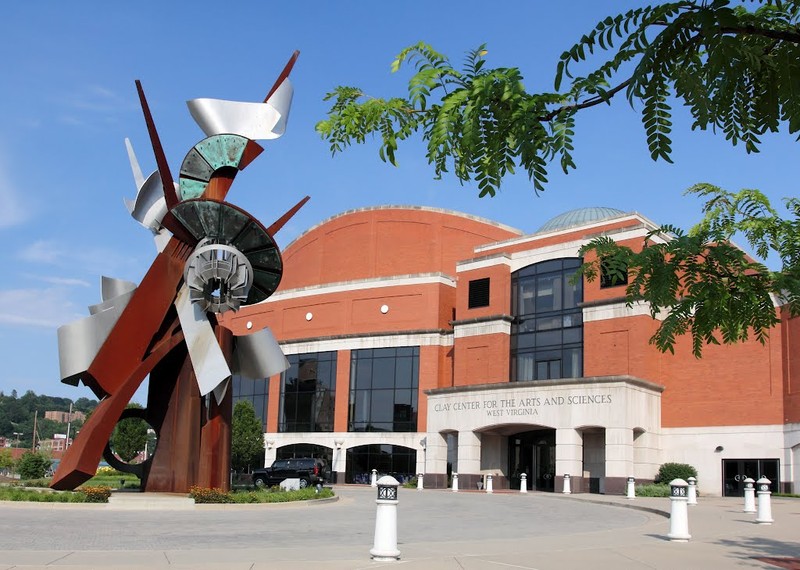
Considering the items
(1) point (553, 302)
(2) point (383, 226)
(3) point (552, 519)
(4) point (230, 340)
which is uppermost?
(2) point (383, 226)

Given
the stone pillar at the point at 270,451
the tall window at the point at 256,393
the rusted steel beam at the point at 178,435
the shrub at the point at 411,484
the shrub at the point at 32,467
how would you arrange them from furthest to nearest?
the tall window at the point at 256,393
the stone pillar at the point at 270,451
the shrub at the point at 411,484
the shrub at the point at 32,467
the rusted steel beam at the point at 178,435

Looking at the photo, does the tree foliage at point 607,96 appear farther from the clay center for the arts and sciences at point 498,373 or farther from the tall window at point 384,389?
the tall window at point 384,389

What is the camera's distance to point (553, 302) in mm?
43531

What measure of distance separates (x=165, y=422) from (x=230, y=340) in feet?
9.82

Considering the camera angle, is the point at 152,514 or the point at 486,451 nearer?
the point at 152,514

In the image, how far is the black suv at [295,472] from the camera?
35519 mm

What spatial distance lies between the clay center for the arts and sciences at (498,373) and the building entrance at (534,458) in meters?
0.08

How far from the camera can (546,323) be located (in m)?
43.7

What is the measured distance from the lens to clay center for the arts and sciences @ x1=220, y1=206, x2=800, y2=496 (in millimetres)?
37188

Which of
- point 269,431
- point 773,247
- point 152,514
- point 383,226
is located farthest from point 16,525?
point 383,226

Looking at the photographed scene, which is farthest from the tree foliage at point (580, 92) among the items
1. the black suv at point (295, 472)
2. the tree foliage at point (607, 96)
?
the black suv at point (295, 472)

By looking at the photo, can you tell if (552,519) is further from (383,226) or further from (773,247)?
(383,226)

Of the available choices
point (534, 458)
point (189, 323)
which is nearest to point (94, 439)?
point (189, 323)

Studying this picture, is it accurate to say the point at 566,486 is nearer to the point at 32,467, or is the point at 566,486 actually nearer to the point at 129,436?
the point at 129,436
